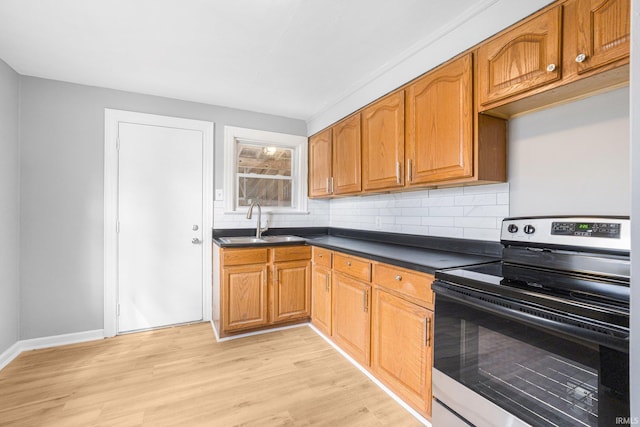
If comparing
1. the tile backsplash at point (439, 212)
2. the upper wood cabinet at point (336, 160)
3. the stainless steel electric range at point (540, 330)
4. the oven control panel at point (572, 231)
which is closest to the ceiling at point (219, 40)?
the upper wood cabinet at point (336, 160)

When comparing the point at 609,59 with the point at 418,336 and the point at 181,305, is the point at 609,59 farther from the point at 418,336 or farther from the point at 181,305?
the point at 181,305

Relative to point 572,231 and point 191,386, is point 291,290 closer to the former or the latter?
point 191,386

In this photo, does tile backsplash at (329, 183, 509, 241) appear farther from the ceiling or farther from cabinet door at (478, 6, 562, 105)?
the ceiling

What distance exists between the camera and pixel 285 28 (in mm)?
1852

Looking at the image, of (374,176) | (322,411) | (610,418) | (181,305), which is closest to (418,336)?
(322,411)

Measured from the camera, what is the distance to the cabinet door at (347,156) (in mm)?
2680

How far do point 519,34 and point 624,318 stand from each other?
1.33 m

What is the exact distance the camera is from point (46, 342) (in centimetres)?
254

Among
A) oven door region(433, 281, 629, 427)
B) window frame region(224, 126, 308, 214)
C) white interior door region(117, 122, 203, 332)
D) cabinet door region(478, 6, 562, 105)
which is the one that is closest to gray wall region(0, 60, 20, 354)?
white interior door region(117, 122, 203, 332)

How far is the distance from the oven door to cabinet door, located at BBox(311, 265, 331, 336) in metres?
1.28

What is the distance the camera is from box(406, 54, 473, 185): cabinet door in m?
1.70

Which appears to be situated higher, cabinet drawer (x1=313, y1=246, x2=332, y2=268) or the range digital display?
the range digital display

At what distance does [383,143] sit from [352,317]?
4.48ft

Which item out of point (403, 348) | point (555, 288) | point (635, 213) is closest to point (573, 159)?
point (555, 288)
